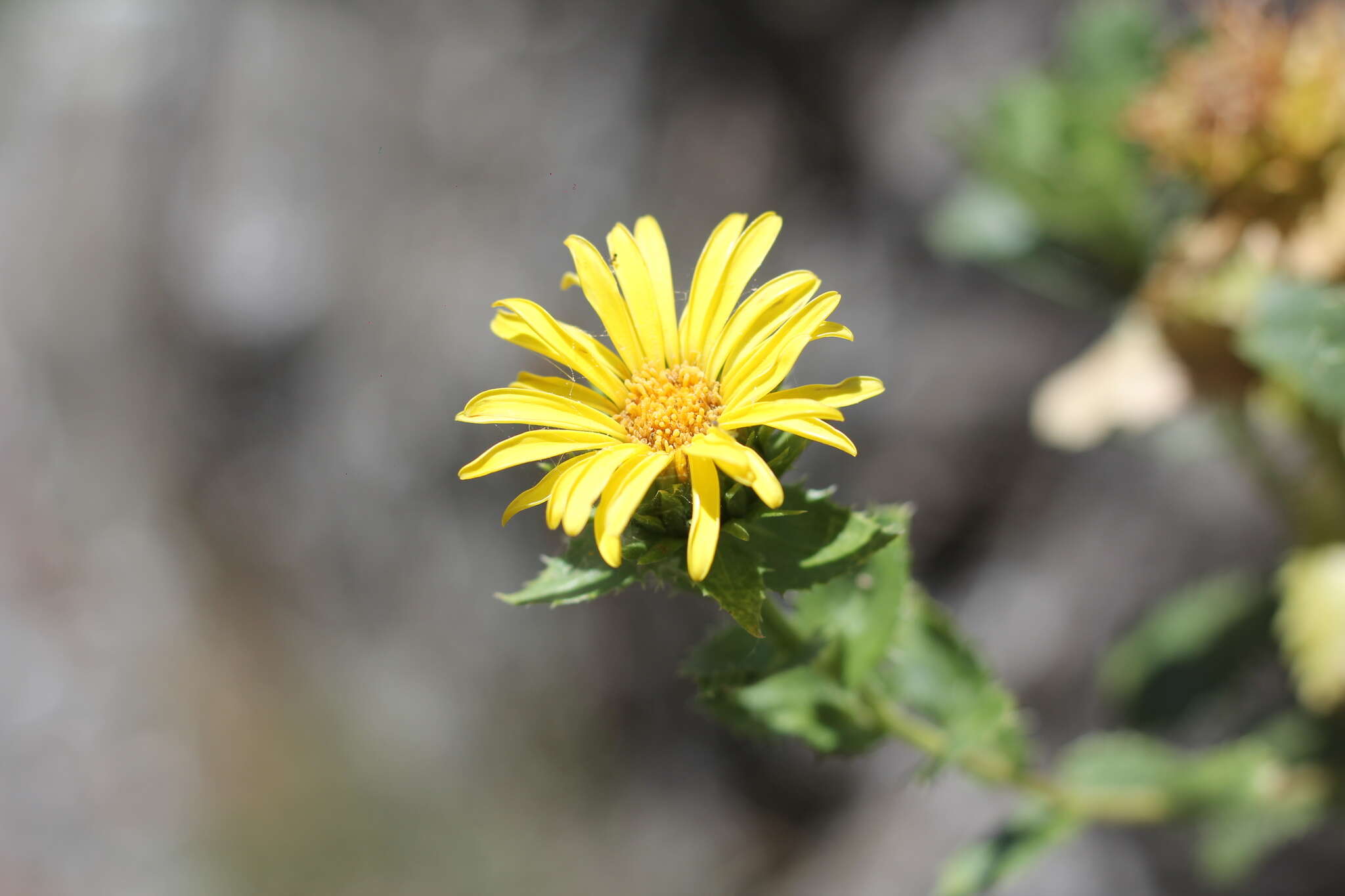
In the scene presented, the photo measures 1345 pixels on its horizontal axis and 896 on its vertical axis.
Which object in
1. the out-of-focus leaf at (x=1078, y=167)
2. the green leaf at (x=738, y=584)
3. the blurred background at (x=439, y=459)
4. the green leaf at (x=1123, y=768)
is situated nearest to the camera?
the green leaf at (x=738, y=584)

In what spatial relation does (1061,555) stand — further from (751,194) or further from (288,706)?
(288,706)

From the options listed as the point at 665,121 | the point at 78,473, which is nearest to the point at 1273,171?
the point at 665,121

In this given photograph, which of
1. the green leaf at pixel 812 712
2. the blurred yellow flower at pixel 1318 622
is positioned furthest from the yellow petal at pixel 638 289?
the blurred yellow flower at pixel 1318 622

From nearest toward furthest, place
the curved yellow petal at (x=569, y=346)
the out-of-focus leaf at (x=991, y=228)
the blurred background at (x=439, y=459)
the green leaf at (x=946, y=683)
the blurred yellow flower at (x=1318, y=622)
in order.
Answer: the curved yellow petal at (x=569, y=346) < the green leaf at (x=946, y=683) < the blurred yellow flower at (x=1318, y=622) < the out-of-focus leaf at (x=991, y=228) < the blurred background at (x=439, y=459)

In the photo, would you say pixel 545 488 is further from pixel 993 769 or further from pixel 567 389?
pixel 993 769

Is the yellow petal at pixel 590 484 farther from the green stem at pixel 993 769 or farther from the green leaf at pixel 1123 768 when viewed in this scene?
the green leaf at pixel 1123 768

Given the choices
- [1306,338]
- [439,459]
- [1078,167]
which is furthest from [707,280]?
[439,459]

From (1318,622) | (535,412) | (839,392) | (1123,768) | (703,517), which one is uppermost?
(535,412)
